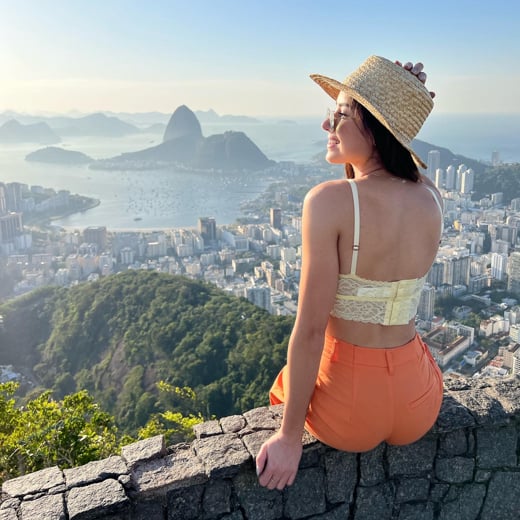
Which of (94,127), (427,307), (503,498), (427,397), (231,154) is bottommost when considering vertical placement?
(427,307)

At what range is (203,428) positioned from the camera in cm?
137

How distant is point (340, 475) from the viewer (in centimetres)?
127

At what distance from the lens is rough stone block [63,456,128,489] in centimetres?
116

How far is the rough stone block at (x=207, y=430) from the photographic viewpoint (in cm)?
133

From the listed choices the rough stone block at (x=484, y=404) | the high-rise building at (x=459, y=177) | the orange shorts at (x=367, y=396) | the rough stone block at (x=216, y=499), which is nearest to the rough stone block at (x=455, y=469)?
the rough stone block at (x=484, y=404)

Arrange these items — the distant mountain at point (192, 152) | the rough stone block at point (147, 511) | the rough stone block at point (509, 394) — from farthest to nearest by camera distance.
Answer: the distant mountain at point (192, 152) < the rough stone block at point (509, 394) < the rough stone block at point (147, 511)

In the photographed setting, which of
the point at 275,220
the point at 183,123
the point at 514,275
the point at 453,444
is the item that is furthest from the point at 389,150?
the point at 183,123

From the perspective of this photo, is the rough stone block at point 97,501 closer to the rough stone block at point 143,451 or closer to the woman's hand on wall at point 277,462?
the rough stone block at point 143,451

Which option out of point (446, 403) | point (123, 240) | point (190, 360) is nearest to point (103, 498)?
point (446, 403)

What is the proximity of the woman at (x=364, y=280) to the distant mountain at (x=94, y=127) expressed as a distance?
269 ft

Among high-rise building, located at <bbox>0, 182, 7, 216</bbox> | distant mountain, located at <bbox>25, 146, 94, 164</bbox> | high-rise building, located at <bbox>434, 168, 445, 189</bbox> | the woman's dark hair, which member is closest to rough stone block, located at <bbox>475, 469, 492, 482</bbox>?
the woman's dark hair

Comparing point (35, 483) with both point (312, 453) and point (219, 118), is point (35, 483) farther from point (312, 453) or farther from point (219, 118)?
point (219, 118)

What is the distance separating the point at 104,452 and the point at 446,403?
1462mm

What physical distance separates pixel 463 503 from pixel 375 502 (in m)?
0.27
